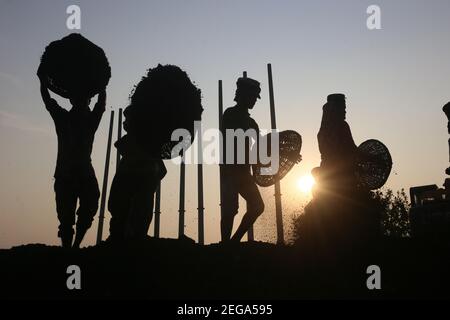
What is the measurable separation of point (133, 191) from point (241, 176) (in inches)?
65.5

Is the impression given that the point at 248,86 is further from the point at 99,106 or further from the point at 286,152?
the point at 99,106

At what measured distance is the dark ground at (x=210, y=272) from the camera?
4801mm

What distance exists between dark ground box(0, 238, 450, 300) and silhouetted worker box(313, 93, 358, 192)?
1.93 m

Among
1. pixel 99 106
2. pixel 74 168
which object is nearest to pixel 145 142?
pixel 99 106

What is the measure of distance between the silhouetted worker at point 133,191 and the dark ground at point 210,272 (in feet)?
0.88

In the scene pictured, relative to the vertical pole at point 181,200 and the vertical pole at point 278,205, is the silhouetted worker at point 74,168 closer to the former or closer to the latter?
the vertical pole at point 278,205

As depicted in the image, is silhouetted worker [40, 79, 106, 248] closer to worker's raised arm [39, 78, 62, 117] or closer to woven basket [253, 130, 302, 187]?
worker's raised arm [39, 78, 62, 117]

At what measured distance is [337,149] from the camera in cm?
838

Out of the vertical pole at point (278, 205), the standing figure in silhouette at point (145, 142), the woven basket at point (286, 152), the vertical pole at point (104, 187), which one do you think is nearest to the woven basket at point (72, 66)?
the standing figure in silhouette at point (145, 142)

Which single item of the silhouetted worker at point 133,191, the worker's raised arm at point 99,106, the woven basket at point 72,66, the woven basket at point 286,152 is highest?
the woven basket at point 72,66

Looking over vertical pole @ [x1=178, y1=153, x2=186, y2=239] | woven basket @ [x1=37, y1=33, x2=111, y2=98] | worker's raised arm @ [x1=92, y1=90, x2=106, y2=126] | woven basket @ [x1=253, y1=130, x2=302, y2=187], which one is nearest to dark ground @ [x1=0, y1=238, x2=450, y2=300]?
woven basket @ [x1=253, y1=130, x2=302, y2=187]

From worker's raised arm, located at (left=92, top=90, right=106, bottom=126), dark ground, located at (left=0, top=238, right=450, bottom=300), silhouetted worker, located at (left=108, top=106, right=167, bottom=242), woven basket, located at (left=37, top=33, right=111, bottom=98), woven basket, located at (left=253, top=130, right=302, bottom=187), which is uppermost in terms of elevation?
woven basket, located at (left=37, top=33, right=111, bottom=98)

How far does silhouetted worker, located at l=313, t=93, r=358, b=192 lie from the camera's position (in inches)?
328
